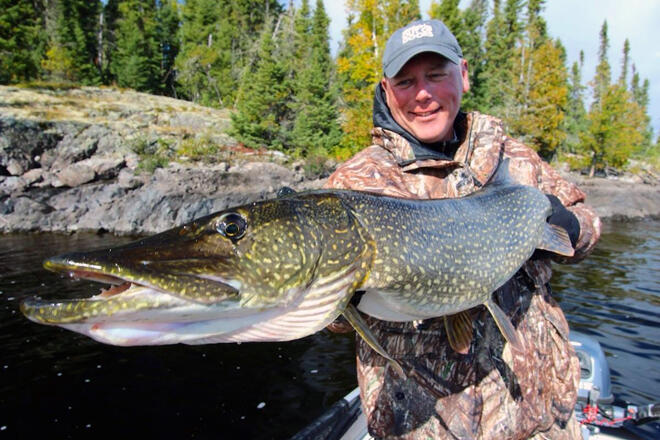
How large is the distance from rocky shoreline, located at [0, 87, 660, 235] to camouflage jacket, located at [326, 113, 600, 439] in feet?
50.4

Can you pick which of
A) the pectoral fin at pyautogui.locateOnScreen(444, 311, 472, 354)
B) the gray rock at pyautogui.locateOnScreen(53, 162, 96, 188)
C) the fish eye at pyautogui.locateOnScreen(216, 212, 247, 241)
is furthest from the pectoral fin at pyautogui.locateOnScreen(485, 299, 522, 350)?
the gray rock at pyautogui.locateOnScreen(53, 162, 96, 188)

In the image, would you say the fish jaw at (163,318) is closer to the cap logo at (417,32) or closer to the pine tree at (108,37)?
the cap logo at (417,32)

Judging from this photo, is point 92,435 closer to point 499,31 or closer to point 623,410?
point 623,410

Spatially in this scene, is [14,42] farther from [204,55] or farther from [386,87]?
[386,87]

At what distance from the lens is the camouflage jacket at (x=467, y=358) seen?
6.59 feet

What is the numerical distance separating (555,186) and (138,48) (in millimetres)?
44289

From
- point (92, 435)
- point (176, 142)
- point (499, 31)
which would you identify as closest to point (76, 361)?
point (92, 435)

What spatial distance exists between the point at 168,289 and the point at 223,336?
0.81 ft

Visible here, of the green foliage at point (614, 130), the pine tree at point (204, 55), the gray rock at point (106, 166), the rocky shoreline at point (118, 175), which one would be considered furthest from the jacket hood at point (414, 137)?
the pine tree at point (204, 55)

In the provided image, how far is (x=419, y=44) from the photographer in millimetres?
2055

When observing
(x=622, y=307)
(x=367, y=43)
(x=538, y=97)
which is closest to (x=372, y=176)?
(x=622, y=307)

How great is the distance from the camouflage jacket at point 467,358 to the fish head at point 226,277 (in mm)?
539

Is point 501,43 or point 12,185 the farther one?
point 501,43

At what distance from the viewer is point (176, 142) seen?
2514cm
